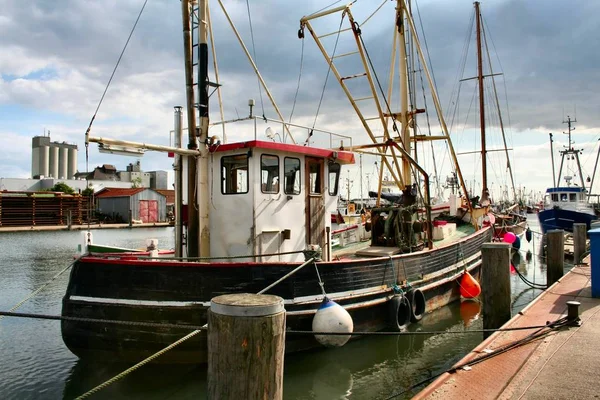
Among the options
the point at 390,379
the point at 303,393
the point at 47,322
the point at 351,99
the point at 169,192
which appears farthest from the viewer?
the point at 169,192

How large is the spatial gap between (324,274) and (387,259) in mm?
1957

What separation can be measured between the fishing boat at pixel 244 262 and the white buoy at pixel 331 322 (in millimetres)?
359

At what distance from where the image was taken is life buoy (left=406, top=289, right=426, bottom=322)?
9716mm

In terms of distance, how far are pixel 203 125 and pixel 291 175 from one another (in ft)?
6.55

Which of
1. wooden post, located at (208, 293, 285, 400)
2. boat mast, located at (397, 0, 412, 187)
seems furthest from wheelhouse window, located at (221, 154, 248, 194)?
boat mast, located at (397, 0, 412, 187)

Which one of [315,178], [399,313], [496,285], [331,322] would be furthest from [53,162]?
[496,285]

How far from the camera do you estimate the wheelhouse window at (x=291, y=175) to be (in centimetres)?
878

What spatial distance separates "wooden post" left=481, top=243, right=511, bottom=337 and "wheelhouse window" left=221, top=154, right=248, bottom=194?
468 cm

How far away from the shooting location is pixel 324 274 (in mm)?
7887

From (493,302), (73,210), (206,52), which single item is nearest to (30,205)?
(73,210)

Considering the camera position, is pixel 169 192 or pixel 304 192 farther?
pixel 169 192

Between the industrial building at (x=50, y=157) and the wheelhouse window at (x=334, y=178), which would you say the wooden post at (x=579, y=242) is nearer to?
the wheelhouse window at (x=334, y=178)

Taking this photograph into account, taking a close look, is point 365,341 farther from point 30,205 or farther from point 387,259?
point 30,205

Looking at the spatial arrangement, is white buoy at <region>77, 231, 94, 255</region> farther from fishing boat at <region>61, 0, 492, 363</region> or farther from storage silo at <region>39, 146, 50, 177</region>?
storage silo at <region>39, 146, 50, 177</region>
